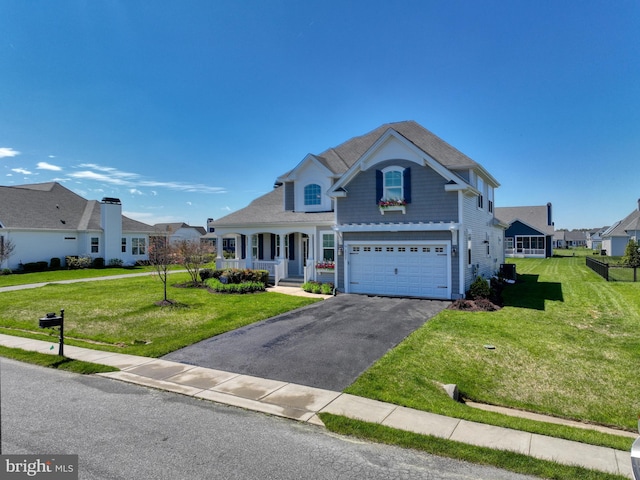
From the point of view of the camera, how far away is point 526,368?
829 centimetres

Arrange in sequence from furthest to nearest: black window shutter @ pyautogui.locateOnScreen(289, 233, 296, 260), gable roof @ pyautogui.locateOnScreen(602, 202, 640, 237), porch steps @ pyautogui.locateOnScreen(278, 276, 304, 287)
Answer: gable roof @ pyautogui.locateOnScreen(602, 202, 640, 237) → black window shutter @ pyautogui.locateOnScreen(289, 233, 296, 260) → porch steps @ pyautogui.locateOnScreen(278, 276, 304, 287)

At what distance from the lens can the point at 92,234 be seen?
33.3 metres

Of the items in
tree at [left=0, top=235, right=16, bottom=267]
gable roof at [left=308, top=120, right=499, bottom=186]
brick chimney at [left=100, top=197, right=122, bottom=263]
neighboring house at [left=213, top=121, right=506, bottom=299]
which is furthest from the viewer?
brick chimney at [left=100, top=197, right=122, bottom=263]

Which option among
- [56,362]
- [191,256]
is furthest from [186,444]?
[191,256]

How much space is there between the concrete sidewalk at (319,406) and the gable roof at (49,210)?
27.6 metres

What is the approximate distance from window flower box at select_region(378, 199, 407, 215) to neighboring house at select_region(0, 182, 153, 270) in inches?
1101

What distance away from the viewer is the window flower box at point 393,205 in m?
16.5

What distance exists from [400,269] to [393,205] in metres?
2.92

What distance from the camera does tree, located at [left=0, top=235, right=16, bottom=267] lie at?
85.4 ft

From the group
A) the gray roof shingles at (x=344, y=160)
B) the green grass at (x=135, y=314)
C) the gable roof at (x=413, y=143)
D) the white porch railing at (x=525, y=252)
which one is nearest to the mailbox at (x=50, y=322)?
the green grass at (x=135, y=314)

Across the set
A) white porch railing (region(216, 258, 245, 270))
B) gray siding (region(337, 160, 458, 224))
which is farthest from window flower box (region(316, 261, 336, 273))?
white porch railing (region(216, 258, 245, 270))

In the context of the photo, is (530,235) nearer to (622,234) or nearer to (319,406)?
(622,234)

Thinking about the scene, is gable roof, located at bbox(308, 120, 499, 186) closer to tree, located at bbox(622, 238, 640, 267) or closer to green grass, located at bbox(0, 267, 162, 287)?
tree, located at bbox(622, 238, 640, 267)

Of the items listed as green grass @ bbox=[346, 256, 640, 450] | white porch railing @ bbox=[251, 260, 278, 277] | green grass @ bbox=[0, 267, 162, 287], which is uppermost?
white porch railing @ bbox=[251, 260, 278, 277]
